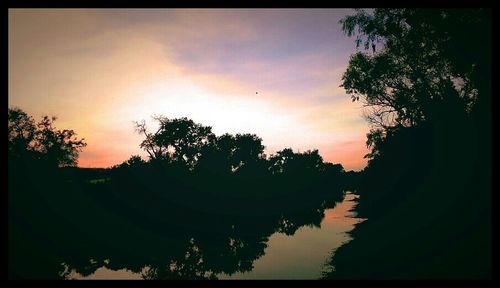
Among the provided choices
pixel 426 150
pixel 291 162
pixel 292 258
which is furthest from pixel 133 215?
pixel 291 162

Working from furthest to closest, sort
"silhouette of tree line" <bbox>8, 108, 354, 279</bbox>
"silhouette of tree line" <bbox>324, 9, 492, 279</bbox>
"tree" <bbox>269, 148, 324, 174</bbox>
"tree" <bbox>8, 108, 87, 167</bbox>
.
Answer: "tree" <bbox>269, 148, 324, 174</bbox> → "tree" <bbox>8, 108, 87, 167</bbox> → "silhouette of tree line" <bbox>8, 108, 354, 279</bbox> → "silhouette of tree line" <bbox>324, 9, 492, 279</bbox>

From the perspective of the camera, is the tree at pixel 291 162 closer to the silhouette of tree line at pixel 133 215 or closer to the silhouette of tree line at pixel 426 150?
the silhouette of tree line at pixel 133 215

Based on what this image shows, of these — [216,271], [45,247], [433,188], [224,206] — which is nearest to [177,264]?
[216,271]

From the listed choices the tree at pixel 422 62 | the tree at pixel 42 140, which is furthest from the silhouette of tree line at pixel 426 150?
the tree at pixel 42 140

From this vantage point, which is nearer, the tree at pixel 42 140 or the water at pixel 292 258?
the water at pixel 292 258

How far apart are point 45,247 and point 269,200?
50.9m

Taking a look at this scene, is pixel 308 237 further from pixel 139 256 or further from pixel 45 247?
pixel 45 247

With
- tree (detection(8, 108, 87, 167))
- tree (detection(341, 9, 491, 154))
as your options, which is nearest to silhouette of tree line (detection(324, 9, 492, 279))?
tree (detection(341, 9, 491, 154))

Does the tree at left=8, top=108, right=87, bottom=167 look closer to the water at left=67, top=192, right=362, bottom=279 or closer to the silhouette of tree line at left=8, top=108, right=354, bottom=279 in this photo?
the silhouette of tree line at left=8, top=108, right=354, bottom=279

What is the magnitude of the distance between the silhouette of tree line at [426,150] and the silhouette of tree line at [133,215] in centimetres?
1067

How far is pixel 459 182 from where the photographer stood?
20375mm

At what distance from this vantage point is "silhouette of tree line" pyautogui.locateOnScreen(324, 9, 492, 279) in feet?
52.6

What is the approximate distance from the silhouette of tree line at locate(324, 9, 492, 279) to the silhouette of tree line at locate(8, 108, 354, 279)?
1067 cm

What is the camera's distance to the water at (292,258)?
19.0 meters
